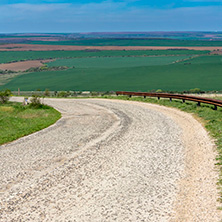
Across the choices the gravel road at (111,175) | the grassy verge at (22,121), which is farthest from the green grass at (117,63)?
the gravel road at (111,175)

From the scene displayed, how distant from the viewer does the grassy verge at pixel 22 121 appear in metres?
17.9

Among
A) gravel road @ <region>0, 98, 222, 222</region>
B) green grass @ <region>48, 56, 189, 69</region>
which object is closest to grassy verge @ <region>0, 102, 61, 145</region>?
gravel road @ <region>0, 98, 222, 222</region>

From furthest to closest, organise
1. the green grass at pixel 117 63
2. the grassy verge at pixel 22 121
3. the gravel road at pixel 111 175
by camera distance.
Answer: the green grass at pixel 117 63
the grassy verge at pixel 22 121
the gravel road at pixel 111 175

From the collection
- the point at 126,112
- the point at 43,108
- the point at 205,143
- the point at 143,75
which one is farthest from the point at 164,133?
the point at 143,75

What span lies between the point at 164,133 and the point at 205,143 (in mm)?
2819

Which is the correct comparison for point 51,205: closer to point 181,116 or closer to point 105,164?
point 105,164

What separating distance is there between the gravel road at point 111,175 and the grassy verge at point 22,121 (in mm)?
905

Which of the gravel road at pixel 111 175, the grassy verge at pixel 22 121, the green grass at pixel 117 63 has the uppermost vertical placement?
the gravel road at pixel 111 175

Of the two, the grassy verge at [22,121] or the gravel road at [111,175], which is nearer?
the gravel road at [111,175]

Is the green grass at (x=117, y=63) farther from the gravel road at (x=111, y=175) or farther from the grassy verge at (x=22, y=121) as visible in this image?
the gravel road at (x=111, y=175)

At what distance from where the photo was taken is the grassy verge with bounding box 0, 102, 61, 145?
17.9 m

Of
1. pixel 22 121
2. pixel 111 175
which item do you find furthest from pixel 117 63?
pixel 111 175

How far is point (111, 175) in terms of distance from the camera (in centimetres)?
1112

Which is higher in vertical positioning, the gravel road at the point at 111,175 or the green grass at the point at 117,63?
the gravel road at the point at 111,175
